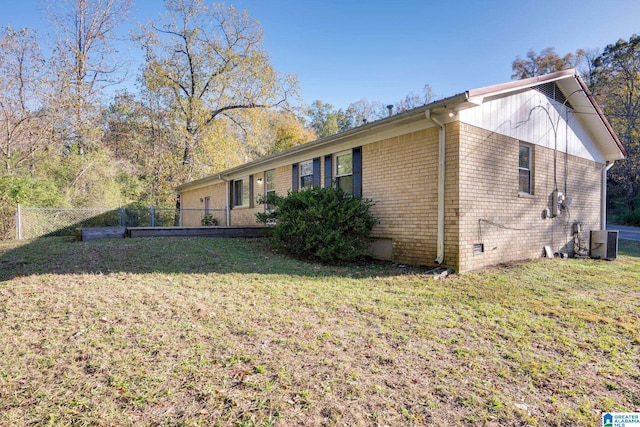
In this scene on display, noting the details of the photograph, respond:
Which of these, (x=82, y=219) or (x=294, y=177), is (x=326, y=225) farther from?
(x=82, y=219)

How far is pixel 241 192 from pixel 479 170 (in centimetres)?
1028

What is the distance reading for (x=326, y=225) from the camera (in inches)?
283

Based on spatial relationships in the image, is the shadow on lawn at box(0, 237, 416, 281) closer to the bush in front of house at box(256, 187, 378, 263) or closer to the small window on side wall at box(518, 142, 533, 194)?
the bush in front of house at box(256, 187, 378, 263)

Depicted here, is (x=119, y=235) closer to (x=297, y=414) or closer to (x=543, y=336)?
(x=297, y=414)

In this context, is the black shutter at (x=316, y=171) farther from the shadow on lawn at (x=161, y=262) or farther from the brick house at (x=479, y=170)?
the shadow on lawn at (x=161, y=262)

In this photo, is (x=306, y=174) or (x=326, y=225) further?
(x=306, y=174)

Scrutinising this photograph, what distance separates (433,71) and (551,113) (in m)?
8.39

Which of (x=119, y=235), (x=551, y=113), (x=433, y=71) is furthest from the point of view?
(x=433, y=71)

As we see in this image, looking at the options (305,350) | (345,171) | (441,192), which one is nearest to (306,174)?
(345,171)

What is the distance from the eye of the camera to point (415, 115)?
6.41 m

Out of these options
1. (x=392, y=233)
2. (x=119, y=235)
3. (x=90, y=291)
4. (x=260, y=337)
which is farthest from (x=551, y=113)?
(x=119, y=235)

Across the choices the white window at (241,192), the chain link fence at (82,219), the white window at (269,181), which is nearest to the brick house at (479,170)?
the white window at (269,181)

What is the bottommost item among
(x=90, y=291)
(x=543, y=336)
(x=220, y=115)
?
(x=543, y=336)

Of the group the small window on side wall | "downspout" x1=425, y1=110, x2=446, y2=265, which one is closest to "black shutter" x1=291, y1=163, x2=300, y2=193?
"downspout" x1=425, y1=110, x2=446, y2=265
